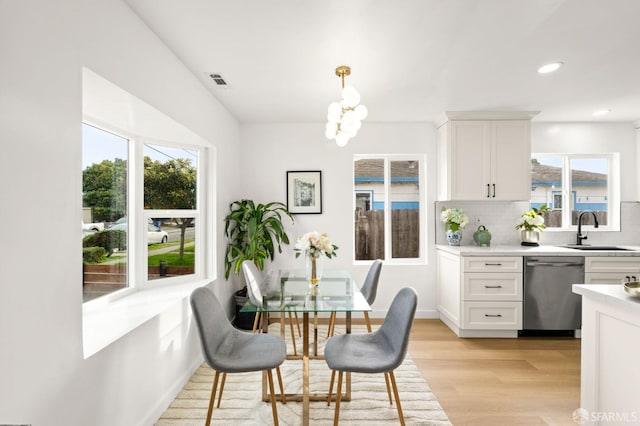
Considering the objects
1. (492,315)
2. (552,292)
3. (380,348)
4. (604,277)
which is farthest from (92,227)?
(604,277)

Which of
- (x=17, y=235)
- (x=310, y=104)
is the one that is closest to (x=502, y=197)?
(x=310, y=104)

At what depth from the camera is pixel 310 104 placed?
3555mm

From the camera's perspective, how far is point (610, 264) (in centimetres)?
360

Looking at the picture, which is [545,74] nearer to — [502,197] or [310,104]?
[502,197]

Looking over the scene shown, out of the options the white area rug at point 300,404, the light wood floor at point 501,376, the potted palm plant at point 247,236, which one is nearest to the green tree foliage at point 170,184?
the potted palm plant at point 247,236

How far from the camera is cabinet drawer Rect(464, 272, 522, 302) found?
3.65 meters

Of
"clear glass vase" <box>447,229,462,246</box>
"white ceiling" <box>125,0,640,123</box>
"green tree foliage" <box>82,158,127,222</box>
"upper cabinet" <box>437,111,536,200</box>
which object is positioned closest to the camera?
"white ceiling" <box>125,0,640,123</box>

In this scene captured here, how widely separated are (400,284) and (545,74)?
2.66m

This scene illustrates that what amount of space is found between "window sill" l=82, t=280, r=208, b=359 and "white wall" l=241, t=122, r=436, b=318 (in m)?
→ 1.69

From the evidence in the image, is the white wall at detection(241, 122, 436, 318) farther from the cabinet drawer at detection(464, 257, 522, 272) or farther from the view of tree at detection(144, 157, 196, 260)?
the view of tree at detection(144, 157, 196, 260)

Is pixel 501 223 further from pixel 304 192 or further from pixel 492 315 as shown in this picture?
pixel 304 192

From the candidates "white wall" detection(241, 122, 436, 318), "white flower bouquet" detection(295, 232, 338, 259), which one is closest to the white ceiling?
"white wall" detection(241, 122, 436, 318)

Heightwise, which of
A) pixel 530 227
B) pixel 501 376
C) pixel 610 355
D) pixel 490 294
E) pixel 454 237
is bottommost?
pixel 501 376

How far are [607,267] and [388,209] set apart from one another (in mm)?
2364
